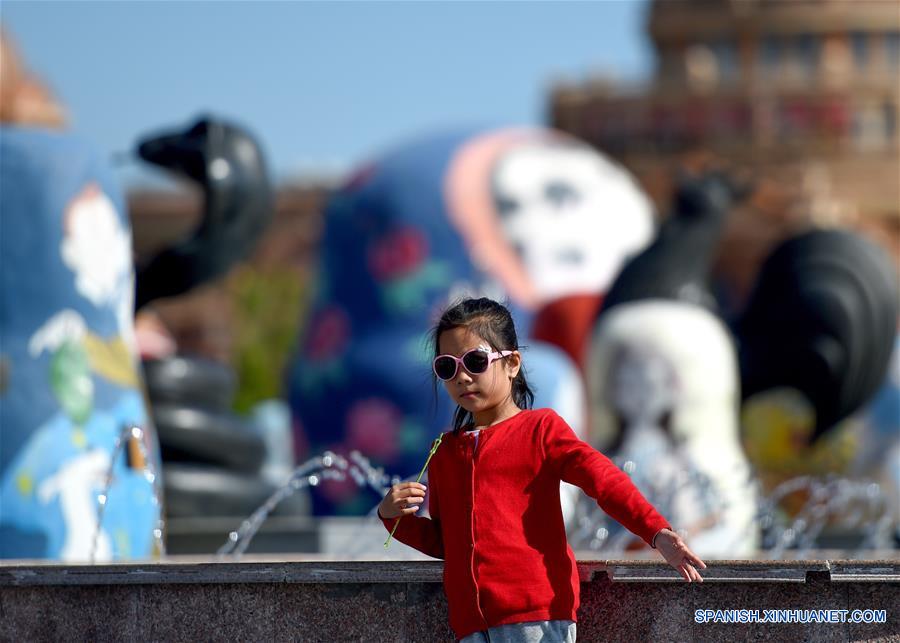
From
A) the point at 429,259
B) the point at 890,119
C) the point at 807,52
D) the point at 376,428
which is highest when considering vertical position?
the point at 807,52

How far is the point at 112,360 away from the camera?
719cm

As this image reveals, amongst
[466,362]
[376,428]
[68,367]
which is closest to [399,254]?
[376,428]

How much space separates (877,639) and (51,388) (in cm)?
399

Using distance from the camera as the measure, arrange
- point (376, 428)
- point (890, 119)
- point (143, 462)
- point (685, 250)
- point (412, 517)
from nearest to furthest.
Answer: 1. point (412, 517)
2. point (143, 462)
3. point (685, 250)
4. point (376, 428)
5. point (890, 119)

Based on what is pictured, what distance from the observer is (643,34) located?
5566 centimetres

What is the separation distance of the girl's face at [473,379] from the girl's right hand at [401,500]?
0.65ft

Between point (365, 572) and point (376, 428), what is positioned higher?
point (376, 428)

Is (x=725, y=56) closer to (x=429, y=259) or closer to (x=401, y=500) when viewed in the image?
(x=429, y=259)

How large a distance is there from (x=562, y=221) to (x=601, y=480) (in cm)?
981

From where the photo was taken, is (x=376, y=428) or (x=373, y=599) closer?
(x=373, y=599)

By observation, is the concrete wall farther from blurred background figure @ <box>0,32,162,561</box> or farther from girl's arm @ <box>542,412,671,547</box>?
blurred background figure @ <box>0,32,162,561</box>

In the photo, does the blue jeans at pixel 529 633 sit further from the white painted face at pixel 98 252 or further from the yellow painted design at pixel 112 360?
the white painted face at pixel 98 252

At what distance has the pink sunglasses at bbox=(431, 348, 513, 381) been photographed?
3.50 metres

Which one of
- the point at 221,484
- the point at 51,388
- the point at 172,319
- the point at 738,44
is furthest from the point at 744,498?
the point at 738,44
